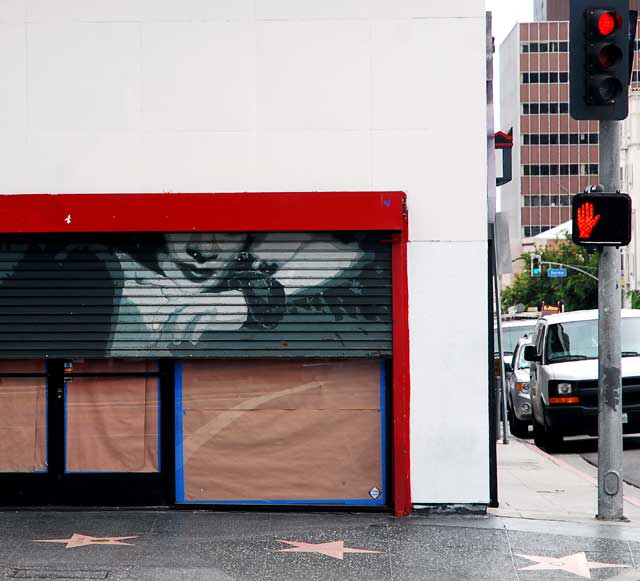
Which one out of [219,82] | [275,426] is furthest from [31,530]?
[219,82]

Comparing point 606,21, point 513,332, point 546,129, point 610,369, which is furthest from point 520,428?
point 546,129

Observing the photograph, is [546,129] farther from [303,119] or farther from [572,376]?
[303,119]

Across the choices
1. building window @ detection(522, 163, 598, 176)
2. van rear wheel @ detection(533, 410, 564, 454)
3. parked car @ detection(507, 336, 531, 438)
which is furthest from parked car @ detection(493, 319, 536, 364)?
building window @ detection(522, 163, 598, 176)

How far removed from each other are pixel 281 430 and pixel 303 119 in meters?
2.72

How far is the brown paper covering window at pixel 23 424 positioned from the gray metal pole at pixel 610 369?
4864mm

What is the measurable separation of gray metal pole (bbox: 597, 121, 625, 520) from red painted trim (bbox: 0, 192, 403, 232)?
1885 mm

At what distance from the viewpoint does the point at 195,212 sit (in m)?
10.9

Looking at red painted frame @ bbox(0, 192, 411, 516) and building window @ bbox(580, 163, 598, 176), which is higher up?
building window @ bbox(580, 163, 598, 176)

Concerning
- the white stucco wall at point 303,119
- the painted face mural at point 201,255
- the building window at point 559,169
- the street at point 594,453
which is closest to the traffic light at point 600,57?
the white stucco wall at point 303,119

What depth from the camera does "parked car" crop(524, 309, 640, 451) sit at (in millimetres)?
18078

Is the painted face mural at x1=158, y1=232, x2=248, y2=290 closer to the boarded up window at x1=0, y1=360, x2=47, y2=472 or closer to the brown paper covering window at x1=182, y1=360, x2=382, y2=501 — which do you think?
the brown paper covering window at x1=182, y1=360, x2=382, y2=501

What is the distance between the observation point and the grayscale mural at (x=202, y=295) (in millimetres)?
10961

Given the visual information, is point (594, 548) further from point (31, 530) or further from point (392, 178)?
point (31, 530)

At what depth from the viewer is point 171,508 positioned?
11.1 m
